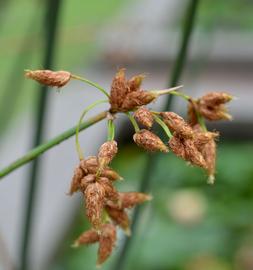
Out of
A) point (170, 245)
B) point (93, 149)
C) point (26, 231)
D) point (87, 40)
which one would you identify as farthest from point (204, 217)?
point (87, 40)

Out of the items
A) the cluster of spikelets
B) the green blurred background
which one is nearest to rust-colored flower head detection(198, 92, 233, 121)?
the cluster of spikelets

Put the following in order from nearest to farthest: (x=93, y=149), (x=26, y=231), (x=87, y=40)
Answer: (x=26, y=231)
(x=93, y=149)
(x=87, y=40)

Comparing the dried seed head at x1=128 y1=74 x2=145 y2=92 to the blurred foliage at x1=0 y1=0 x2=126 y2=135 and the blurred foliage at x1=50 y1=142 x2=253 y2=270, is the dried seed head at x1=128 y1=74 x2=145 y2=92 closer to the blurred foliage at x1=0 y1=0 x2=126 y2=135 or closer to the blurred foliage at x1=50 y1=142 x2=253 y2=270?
the blurred foliage at x1=50 y1=142 x2=253 y2=270

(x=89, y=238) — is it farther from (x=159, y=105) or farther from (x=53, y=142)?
(x=159, y=105)

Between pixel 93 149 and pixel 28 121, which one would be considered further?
pixel 28 121

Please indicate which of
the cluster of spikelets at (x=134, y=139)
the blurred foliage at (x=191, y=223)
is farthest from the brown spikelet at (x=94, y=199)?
the blurred foliage at (x=191, y=223)

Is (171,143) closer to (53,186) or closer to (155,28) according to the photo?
(53,186)

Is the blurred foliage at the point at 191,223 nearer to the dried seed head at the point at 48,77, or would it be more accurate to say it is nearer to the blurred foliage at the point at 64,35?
the blurred foliage at the point at 64,35
